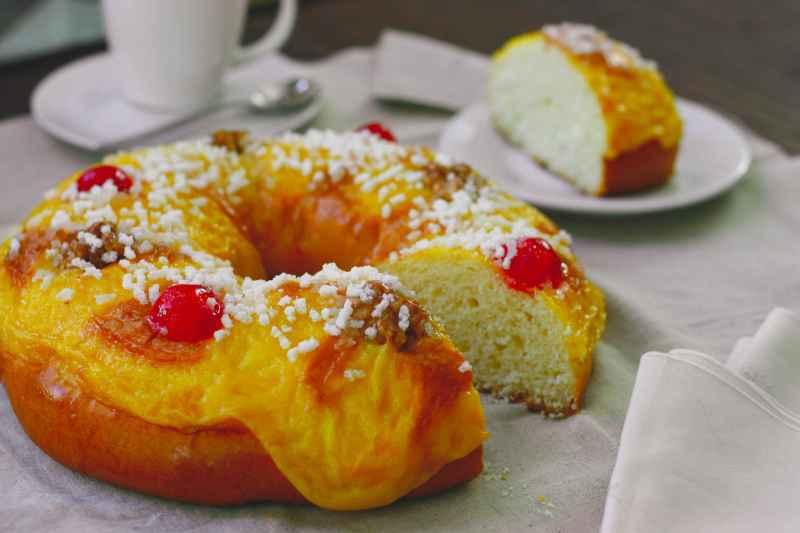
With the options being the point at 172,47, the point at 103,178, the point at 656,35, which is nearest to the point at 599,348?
the point at 103,178

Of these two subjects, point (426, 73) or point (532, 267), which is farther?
point (426, 73)

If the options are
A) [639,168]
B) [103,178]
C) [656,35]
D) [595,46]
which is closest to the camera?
[103,178]

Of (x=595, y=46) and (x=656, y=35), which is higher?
(x=595, y=46)

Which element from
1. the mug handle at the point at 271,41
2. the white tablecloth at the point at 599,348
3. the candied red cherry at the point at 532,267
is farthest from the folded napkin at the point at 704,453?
the mug handle at the point at 271,41

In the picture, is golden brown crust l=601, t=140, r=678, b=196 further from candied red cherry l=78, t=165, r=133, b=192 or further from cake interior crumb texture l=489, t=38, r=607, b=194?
candied red cherry l=78, t=165, r=133, b=192

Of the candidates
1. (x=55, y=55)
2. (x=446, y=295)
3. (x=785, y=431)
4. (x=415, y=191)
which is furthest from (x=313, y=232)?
(x=55, y=55)

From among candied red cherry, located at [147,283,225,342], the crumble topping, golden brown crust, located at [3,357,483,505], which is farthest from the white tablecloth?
the crumble topping

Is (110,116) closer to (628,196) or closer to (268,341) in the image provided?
(628,196)
